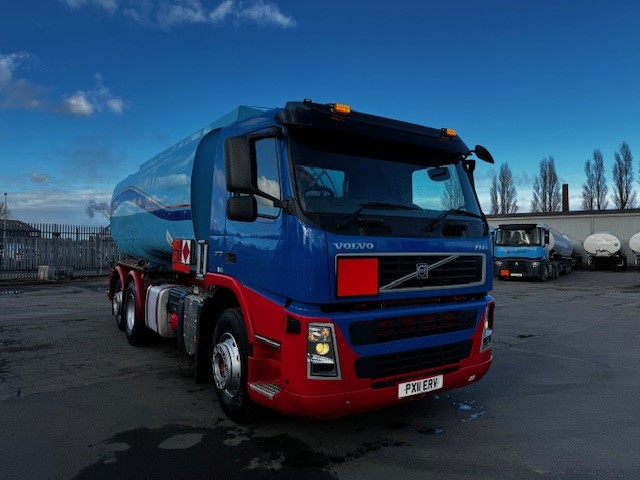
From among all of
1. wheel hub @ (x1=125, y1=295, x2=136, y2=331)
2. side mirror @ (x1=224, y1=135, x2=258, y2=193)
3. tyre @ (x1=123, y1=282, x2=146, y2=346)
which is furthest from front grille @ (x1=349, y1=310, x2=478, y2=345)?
wheel hub @ (x1=125, y1=295, x2=136, y2=331)

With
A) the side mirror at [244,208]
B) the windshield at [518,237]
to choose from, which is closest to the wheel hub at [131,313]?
the side mirror at [244,208]

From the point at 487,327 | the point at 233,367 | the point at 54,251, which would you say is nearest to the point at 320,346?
the point at 233,367

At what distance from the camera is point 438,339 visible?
403 centimetres

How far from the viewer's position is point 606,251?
32.2m

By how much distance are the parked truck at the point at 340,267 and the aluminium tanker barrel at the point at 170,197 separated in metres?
0.59

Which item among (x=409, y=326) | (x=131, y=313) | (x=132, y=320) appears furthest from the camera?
(x=131, y=313)

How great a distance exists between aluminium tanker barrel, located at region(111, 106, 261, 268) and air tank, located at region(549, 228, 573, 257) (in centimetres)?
2293

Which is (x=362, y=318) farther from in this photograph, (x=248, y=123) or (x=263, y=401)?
(x=248, y=123)

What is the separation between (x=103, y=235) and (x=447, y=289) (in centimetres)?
2305

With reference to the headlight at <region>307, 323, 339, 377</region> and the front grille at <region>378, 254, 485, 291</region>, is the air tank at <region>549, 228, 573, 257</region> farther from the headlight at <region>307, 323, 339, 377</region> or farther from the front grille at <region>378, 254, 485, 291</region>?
the headlight at <region>307, 323, 339, 377</region>

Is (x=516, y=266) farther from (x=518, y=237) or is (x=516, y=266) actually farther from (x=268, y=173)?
(x=268, y=173)

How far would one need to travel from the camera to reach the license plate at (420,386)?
3811 mm

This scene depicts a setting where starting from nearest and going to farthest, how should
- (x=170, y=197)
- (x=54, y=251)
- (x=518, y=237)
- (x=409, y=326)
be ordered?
(x=409, y=326) → (x=170, y=197) → (x=54, y=251) → (x=518, y=237)

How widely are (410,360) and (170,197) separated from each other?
4140 mm
